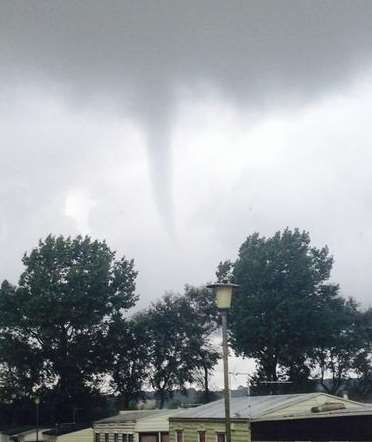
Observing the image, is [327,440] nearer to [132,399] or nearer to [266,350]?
[266,350]

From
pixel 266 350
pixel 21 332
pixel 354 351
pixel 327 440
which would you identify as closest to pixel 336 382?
pixel 354 351

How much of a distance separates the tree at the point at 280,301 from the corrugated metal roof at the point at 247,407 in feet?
85.5

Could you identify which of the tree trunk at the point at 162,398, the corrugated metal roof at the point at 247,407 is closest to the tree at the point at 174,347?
the tree trunk at the point at 162,398

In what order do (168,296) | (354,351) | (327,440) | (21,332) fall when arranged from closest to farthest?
1. (327,440)
2. (21,332)
3. (354,351)
4. (168,296)

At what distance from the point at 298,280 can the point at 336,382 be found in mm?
20530

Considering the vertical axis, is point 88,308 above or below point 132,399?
above

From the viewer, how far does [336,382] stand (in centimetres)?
8569

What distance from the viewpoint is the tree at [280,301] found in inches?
2803

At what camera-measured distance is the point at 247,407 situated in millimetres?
39312

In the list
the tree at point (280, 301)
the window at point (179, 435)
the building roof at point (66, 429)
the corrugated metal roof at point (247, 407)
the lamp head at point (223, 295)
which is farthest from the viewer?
the tree at point (280, 301)

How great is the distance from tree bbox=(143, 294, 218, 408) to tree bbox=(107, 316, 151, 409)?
1.48 meters

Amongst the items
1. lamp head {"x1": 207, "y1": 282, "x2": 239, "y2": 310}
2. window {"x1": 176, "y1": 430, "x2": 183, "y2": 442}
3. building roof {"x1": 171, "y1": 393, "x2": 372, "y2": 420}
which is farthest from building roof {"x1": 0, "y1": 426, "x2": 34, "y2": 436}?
lamp head {"x1": 207, "y1": 282, "x2": 239, "y2": 310}

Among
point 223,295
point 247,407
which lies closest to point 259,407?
point 247,407

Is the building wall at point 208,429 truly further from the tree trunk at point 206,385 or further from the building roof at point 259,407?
the tree trunk at point 206,385
